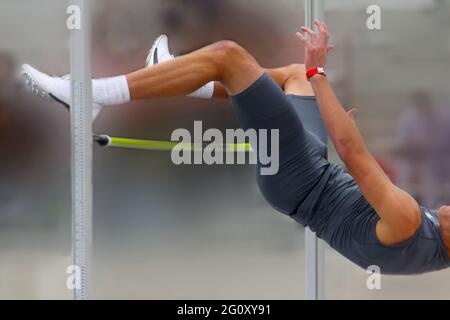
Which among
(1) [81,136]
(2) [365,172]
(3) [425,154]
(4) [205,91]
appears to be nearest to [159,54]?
(4) [205,91]

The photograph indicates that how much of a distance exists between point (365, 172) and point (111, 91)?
81 centimetres

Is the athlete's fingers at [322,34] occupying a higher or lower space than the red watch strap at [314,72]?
higher

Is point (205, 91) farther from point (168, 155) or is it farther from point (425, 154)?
point (425, 154)

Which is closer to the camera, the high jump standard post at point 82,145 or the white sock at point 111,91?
the high jump standard post at point 82,145

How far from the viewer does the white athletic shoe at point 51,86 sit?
6.53ft

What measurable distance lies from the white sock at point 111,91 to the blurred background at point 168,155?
115cm

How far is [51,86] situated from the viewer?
2.01 metres

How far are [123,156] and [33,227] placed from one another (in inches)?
24.1

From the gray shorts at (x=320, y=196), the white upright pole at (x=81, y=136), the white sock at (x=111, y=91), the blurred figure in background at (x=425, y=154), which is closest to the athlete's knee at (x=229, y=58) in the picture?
the gray shorts at (x=320, y=196)
